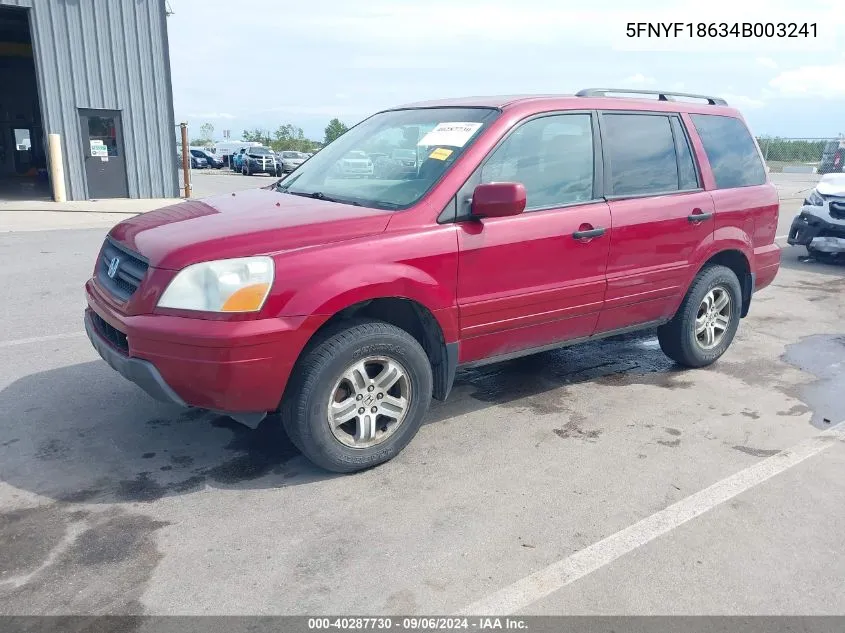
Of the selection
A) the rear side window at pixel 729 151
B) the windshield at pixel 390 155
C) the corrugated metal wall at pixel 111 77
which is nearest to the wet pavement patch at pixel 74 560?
the windshield at pixel 390 155

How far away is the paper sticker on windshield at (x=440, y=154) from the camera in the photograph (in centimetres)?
388

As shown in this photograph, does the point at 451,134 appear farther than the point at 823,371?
No

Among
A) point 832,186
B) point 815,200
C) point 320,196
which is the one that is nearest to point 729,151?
point 320,196

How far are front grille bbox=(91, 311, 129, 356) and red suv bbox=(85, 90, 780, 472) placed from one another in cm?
1

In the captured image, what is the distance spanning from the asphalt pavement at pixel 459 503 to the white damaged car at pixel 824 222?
5097mm

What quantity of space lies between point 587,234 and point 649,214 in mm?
602

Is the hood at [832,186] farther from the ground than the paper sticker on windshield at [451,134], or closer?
closer

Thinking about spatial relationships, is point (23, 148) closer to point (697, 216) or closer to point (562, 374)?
point (562, 374)

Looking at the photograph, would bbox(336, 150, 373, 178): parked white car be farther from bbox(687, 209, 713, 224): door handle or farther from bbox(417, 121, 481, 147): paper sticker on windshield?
bbox(687, 209, 713, 224): door handle

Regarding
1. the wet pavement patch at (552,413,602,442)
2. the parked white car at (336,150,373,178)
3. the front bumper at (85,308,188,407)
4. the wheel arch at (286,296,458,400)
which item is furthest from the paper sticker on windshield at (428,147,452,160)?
the front bumper at (85,308,188,407)

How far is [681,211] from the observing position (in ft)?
15.5

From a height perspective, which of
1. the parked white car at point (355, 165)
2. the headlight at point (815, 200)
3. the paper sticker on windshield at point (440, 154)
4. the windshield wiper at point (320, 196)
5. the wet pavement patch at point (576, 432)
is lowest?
the wet pavement patch at point (576, 432)

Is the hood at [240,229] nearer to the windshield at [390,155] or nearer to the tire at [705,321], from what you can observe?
the windshield at [390,155]

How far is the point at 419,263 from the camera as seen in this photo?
3.57 m
